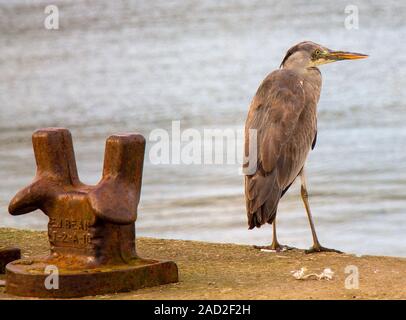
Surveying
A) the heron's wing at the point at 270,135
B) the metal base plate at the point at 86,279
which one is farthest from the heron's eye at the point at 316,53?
the metal base plate at the point at 86,279

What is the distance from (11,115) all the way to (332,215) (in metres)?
7.65

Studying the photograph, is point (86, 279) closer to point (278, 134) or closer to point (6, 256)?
point (6, 256)

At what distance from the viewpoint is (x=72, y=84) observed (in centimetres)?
1962

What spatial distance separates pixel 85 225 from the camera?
6.52 metres

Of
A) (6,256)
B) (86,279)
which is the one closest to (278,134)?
(6,256)

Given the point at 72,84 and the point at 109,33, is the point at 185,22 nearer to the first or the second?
the point at 109,33

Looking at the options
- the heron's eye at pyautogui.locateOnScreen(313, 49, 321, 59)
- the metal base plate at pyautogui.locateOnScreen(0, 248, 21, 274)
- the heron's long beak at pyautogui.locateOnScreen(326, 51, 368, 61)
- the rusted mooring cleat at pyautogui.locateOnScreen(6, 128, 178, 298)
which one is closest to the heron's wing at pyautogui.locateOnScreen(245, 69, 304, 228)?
the heron's eye at pyautogui.locateOnScreen(313, 49, 321, 59)

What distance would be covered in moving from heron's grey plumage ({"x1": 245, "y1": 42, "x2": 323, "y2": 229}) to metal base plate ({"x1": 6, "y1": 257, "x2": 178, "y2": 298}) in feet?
5.63

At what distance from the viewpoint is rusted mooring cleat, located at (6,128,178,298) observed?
6.36 meters

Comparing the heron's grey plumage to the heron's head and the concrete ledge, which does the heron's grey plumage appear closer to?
the heron's head

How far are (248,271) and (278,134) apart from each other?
5.24 feet

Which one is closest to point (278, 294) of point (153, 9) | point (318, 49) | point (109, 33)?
point (318, 49)

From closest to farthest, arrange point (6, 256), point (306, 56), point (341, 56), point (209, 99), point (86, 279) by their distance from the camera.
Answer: point (86, 279) < point (6, 256) < point (306, 56) < point (341, 56) < point (209, 99)

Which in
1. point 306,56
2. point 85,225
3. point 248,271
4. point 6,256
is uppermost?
point 306,56
